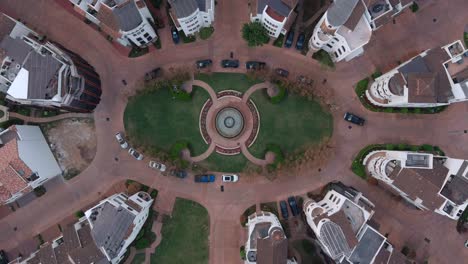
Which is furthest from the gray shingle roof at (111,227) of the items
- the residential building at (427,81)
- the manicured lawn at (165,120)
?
the residential building at (427,81)

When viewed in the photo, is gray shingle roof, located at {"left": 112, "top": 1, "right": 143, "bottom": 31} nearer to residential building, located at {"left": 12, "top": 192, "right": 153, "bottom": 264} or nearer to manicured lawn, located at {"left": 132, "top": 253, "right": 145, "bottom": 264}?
residential building, located at {"left": 12, "top": 192, "right": 153, "bottom": 264}

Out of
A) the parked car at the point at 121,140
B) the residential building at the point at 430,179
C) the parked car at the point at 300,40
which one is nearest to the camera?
the residential building at the point at 430,179

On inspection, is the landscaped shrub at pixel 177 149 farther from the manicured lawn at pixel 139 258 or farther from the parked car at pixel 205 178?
the manicured lawn at pixel 139 258

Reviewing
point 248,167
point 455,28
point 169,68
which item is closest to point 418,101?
point 455,28

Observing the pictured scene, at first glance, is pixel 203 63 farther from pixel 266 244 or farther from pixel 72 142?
pixel 266 244

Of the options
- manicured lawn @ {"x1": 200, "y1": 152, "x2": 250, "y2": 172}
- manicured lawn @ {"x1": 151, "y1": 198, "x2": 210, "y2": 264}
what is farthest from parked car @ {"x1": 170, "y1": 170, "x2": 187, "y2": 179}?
manicured lawn @ {"x1": 200, "y1": 152, "x2": 250, "y2": 172}

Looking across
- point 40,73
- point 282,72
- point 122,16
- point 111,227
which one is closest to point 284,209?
point 282,72
